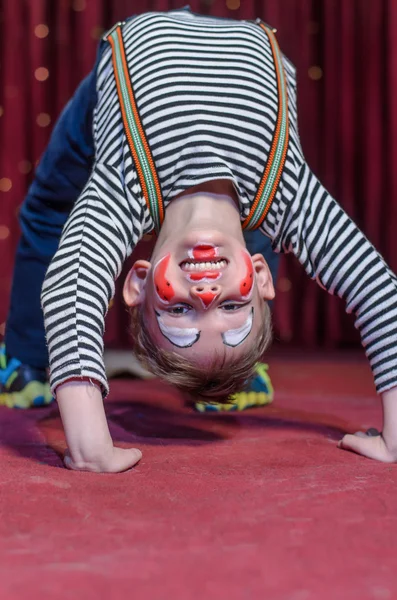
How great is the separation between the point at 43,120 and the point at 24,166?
18cm

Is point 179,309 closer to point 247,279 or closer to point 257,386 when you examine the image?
point 247,279

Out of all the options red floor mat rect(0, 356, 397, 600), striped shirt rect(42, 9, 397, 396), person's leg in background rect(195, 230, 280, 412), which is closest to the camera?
red floor mat rect(0, 356, 397, 600)

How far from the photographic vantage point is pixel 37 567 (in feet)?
2.15

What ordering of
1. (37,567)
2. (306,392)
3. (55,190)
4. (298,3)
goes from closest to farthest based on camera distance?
(37,567) < (55,190) < (306,392) < (298,3)

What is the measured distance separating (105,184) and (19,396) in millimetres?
550

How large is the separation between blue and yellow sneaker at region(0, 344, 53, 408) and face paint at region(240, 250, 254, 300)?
0.59 metres

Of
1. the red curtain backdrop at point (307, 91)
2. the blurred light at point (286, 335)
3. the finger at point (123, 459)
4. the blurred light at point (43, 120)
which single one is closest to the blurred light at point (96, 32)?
the red curtain backdrop at point (307, 91)

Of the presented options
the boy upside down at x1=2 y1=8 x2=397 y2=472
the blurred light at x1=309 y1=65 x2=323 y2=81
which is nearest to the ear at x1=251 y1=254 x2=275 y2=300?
the boy upside down at x1=2 y1=8 x2=397 y2=472

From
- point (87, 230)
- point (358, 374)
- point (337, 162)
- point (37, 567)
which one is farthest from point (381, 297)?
point (337, 162)

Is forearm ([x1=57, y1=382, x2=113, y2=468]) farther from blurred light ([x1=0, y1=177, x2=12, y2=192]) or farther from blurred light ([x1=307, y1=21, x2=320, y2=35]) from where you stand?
blurred light ([x1=307, y1=21, x2=320, y2=35])

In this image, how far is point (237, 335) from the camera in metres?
1.04

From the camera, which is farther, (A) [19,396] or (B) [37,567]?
(A) [19,396]

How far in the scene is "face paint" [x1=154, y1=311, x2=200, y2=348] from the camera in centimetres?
103

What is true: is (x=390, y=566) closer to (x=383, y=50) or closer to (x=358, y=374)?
(x=358, y=374)
